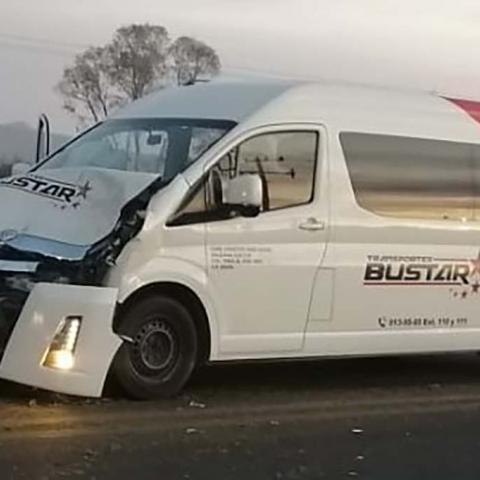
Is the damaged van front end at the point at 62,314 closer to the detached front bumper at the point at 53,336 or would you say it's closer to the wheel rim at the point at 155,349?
the detached front bumper at the point at 53,336

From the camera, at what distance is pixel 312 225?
977 centimetres

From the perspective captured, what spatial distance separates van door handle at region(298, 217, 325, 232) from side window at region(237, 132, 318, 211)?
148 millimetres

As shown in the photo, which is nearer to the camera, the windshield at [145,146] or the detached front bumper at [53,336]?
the detached front bumper at [53,336]

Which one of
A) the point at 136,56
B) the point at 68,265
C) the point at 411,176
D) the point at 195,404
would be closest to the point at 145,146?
the point at 68,265

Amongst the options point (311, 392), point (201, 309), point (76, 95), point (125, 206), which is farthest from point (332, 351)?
point (76, 95)

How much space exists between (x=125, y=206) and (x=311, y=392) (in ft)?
7.41

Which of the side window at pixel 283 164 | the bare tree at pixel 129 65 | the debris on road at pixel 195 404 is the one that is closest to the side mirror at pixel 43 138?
the side window at pixel 283 164

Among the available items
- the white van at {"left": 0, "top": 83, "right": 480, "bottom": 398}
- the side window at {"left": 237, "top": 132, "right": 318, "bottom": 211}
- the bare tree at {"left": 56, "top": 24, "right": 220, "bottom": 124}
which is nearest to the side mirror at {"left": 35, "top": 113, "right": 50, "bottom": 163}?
the white van at {"left": 0, "top": 83, "right": 480, "bottom": 398}

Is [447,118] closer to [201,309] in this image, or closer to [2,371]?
[201,309]

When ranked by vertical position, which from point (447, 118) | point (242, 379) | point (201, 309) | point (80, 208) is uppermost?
point (447, 118)

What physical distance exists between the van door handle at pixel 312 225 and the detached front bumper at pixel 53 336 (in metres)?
1.73

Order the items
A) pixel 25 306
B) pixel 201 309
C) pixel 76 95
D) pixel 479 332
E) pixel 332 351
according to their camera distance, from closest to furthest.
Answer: pixel 25 306
pixel 201 309
pixel 332 351
pixel 479 332
pixel 76 95

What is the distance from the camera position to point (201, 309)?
30.6 feet

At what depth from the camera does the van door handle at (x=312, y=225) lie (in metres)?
9.73
